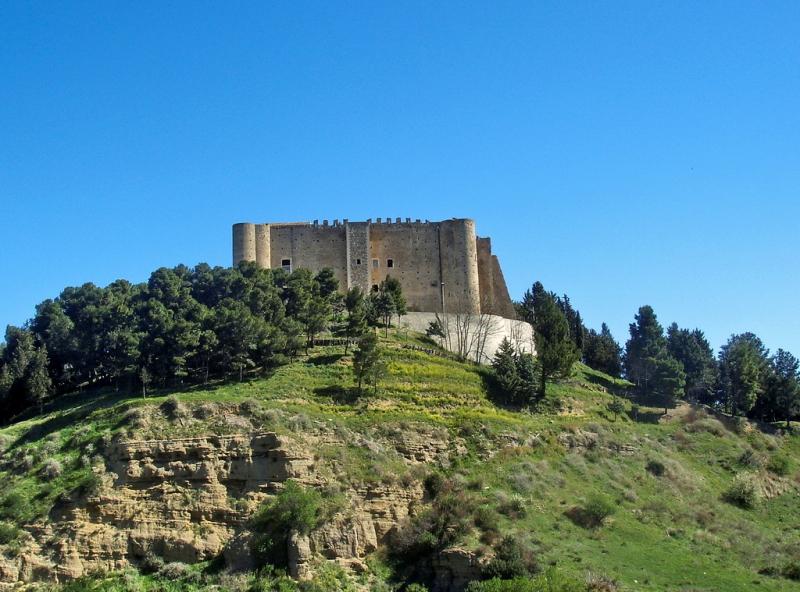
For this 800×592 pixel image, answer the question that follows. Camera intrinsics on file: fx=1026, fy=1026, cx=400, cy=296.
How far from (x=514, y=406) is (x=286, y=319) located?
1309cm

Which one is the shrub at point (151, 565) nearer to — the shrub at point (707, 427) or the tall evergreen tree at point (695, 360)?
the shrub at point (707, 427)

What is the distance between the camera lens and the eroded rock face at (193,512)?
36.2 m

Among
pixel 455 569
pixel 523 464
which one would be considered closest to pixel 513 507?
pixel 523 464

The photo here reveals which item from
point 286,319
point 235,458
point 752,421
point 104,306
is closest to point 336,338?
point 286,319

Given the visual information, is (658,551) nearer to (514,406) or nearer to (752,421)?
(514,406)

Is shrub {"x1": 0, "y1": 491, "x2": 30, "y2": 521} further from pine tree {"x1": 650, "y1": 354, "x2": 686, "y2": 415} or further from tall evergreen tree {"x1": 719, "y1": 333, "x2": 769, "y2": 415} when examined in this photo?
tall evergreen tree {"x1": 719, "y1": 333, "x2": 769, "y2": 415}

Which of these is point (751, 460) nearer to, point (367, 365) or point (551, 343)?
point (551, 343)

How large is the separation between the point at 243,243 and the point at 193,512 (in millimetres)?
35484

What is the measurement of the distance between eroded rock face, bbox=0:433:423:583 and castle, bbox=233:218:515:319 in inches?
1266

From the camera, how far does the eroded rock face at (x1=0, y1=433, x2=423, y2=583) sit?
119 ft

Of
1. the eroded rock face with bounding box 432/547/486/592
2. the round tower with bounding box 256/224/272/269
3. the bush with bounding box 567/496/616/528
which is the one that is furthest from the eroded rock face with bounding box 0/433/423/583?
the round tower with bounding box 256/224/272/269

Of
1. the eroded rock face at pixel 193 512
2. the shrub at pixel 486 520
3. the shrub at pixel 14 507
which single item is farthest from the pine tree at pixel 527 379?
the shrub at pixel 14 507

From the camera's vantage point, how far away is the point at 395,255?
73.2 m

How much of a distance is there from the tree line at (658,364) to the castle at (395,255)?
5.37m
